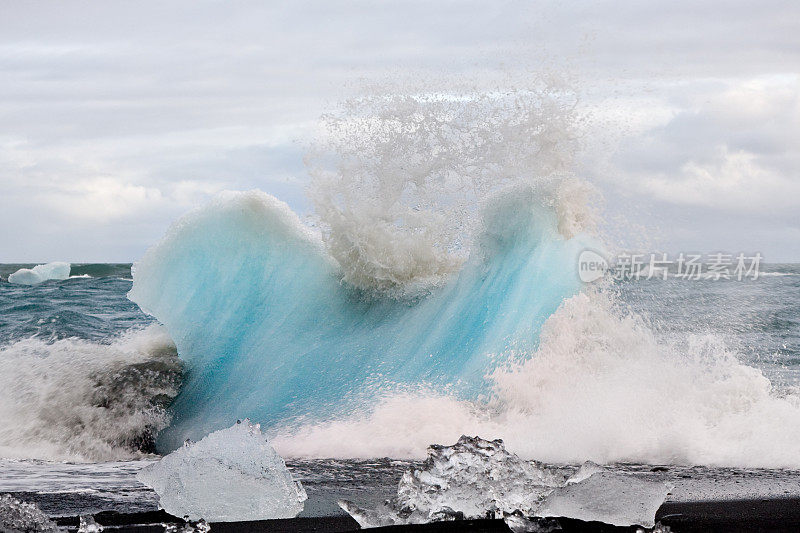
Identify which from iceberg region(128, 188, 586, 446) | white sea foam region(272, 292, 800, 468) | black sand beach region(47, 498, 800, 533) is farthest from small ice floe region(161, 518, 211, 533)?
iceberg region(128, 188, 586, 446)

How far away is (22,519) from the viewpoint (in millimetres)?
3219

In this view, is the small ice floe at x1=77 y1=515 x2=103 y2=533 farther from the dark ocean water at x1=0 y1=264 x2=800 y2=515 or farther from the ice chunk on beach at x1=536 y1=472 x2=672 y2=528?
the ice chunk on beach at x1=536 y1=472 x2=672 y2=528

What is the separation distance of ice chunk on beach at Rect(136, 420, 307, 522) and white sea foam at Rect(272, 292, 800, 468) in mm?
1748

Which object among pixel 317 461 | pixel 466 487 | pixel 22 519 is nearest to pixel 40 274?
pixel 317 461

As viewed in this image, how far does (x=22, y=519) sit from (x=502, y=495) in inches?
85.0

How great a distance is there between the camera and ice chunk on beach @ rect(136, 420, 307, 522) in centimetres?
346

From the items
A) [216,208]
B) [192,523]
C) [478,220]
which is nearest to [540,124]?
[478,220]

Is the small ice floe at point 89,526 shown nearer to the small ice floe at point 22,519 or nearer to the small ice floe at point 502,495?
the small ice floe at point 22,519

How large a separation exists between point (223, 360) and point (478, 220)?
2.96 meters

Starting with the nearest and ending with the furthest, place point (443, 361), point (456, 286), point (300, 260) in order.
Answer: point (443, 361) < point (456, 286) < point (300, 260)

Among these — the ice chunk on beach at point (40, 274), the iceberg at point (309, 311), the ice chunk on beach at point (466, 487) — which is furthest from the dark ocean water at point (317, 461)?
the ice chunk on beach at point (40, 274)

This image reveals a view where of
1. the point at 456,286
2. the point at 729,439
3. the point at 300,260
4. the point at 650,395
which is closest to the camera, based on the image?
the point at 729,439

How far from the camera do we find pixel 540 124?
24.4 feet

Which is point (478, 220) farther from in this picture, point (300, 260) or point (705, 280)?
point (705, 280)
